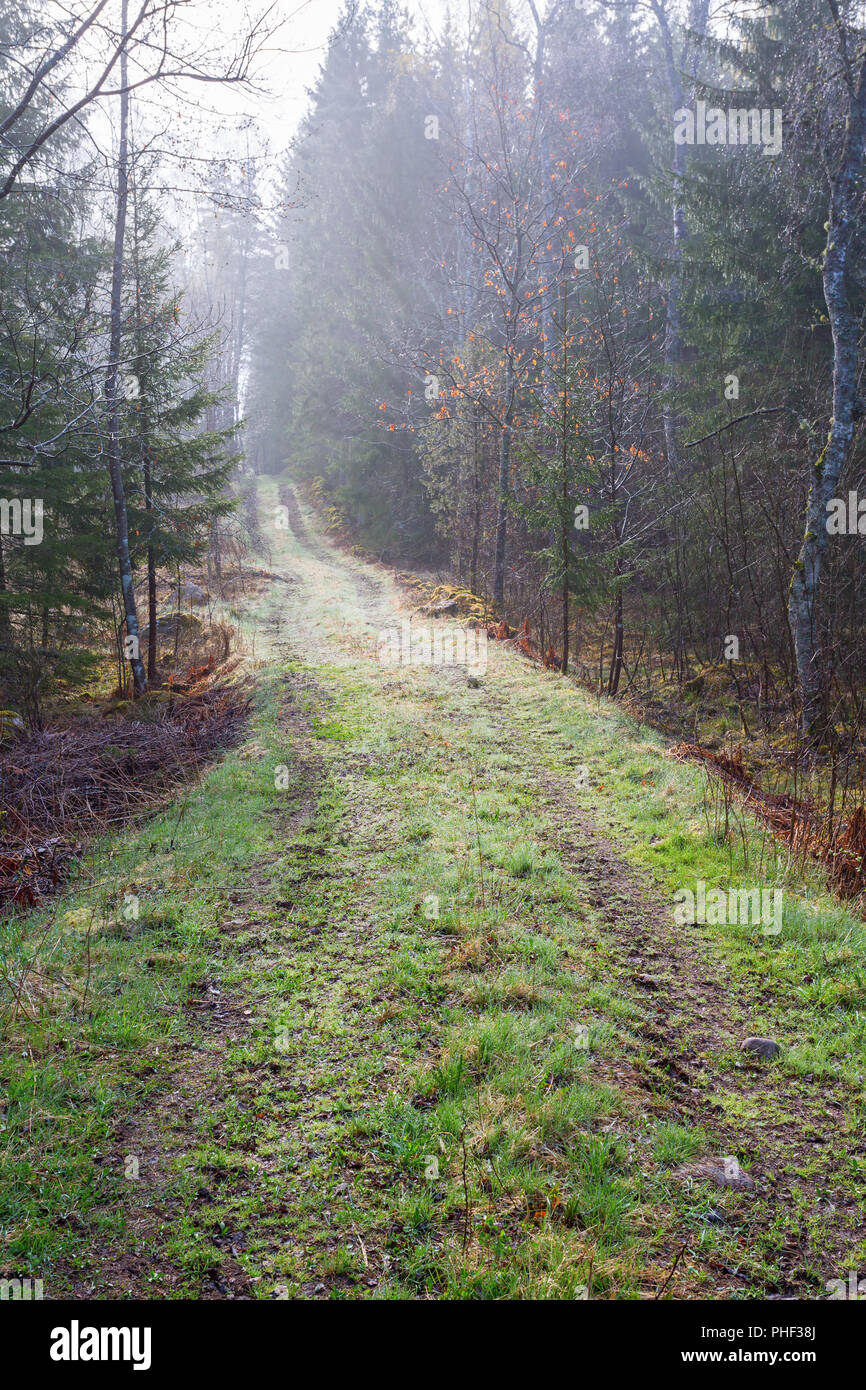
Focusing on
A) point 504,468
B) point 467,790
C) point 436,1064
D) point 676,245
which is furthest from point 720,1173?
point 676,245

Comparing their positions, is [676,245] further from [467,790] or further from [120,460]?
[467,790]

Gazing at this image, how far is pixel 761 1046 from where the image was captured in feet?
12.1

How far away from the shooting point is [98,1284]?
242 centimetres

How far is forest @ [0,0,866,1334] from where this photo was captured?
2779mm

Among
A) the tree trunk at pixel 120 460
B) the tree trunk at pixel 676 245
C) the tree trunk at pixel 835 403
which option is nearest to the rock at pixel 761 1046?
the tree trunk at pixel 835 403

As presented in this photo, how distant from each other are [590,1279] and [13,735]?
8.29 metres

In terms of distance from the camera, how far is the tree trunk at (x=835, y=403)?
7.77 meters

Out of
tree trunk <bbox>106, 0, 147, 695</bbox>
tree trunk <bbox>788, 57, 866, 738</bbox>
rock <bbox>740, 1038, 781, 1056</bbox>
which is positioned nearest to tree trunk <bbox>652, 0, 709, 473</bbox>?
tree trunk <bbox>788, 57, 866, 738</bbox>

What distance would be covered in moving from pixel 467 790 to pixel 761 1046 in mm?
3527

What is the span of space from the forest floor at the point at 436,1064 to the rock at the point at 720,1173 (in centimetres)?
1

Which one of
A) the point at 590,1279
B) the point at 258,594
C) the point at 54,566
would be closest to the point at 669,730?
the point at 590,1279

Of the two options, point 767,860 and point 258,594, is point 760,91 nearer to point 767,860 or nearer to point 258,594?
point 767,860

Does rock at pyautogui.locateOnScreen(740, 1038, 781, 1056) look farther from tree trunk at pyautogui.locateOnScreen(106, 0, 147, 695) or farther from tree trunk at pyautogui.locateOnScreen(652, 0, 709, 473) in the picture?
tree trunk at pyautogui.locateOnScreen(652, 0, 709, 473)

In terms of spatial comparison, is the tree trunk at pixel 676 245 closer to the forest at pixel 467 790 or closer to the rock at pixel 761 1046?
the forest at pixel 467 790
